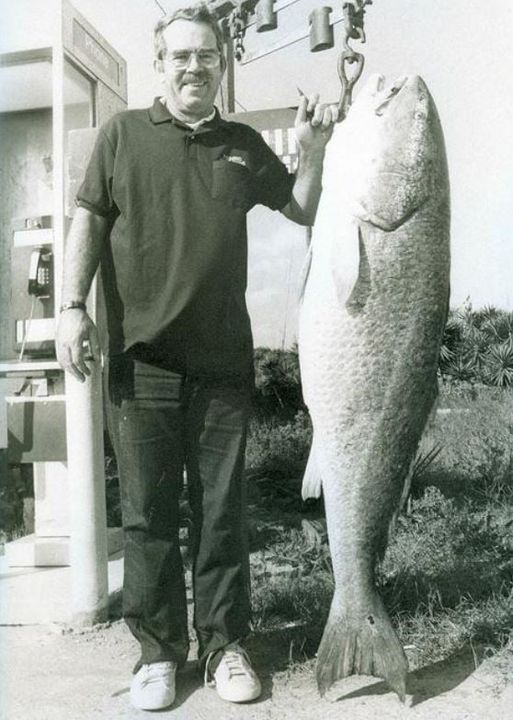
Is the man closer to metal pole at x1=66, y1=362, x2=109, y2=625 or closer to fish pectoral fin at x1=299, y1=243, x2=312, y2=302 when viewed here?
fish pectoral fin at x1=299, y1=243, x2=312, y2=302

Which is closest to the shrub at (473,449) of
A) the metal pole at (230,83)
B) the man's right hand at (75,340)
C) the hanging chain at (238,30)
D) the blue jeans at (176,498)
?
the blue jeans at (176,498)

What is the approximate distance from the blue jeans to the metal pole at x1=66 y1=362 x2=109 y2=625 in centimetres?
78

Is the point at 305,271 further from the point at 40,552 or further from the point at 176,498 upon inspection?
the point at 40,552

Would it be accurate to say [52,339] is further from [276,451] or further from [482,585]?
[276,451]

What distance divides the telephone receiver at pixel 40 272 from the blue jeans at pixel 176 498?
6.88 feet

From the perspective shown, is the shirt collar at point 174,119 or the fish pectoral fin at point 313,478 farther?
the shirt collar at point 174,119

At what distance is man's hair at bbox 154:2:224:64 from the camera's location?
9.32ft

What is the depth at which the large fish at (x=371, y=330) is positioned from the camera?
2523mm

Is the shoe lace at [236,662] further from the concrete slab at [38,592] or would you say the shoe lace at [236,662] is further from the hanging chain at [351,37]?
the hanging chain at [351,37]

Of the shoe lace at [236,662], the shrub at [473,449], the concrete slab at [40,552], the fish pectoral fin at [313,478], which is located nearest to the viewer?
the fish pectoral fin at [313,478]

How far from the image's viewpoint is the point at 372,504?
2664 millimetres

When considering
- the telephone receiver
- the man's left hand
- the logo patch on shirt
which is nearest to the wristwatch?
the logo patch on shirt

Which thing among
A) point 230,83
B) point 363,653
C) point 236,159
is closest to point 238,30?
point 236,159

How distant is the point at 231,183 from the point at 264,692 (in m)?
1.95
